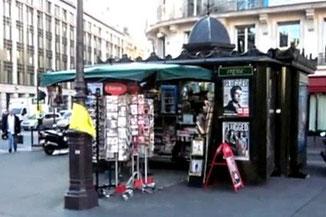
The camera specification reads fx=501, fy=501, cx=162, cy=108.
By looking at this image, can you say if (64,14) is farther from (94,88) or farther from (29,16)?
(94,88)

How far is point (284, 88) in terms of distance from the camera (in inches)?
482

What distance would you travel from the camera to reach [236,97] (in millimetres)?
11047

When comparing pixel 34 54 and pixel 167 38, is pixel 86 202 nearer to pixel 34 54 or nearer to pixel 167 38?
pixel 167 38

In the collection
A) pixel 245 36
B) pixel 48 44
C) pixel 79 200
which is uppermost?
pixel 48 44

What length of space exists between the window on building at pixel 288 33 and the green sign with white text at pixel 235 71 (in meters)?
17.0

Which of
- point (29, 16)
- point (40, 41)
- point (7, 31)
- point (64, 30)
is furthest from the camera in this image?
point (64, 30)

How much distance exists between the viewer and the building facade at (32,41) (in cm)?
5662

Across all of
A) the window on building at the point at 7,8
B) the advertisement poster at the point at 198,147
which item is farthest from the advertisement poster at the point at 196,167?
the window on building at the point at 7,8

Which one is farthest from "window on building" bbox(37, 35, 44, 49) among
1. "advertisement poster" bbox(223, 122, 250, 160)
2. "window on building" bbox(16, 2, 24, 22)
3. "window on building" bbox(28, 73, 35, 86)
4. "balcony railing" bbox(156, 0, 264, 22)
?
"advertisement poster" bbox(223, 122, 250, 160)

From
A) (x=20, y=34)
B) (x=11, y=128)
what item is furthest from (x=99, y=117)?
(x=20, y=34)

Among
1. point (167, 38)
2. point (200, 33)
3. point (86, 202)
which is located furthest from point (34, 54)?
point (86, 202)

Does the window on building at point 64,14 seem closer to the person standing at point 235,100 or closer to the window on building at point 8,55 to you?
the window on building at point 8,55

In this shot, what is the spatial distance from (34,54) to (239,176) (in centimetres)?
Answer: 5643

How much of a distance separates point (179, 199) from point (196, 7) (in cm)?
2149
